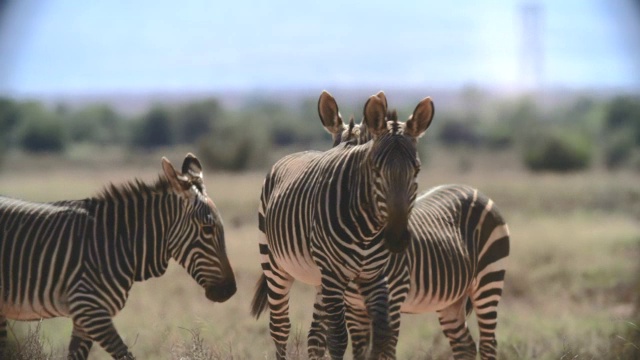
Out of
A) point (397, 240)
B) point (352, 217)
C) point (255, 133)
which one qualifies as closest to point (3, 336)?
point (352, 217)

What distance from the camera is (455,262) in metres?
8.93

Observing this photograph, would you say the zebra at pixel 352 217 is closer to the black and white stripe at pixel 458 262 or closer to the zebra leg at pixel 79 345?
the black and white stripe at pixel 458 262

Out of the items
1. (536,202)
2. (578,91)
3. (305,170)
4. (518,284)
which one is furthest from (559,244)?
(578,91)

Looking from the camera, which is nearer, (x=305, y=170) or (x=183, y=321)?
(x=305, y=170)

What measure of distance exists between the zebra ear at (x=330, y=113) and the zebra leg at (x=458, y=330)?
73.5 inches

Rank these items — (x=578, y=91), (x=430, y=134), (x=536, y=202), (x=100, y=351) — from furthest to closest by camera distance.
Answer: (x=578, y=91)
(x=430, y=134)
(x=536, y=202)
(x=100, y=351)

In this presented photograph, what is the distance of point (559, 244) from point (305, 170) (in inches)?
469

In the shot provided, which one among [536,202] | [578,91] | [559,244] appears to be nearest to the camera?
[559,244]

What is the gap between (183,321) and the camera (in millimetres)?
12797

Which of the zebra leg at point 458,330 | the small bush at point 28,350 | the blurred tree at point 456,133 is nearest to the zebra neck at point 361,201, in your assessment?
the zebra leg at point 458,330

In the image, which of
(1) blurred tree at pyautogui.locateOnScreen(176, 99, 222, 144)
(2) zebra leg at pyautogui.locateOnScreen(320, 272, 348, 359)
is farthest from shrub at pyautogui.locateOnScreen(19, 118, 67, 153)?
(2) zebra leg at pyautogui.locateOnScreen(320, 272, 348, 359)

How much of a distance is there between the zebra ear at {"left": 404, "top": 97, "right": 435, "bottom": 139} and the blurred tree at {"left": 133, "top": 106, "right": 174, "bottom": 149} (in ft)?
208

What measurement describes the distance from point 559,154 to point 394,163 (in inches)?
1638

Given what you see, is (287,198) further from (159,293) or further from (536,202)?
(536,202)
